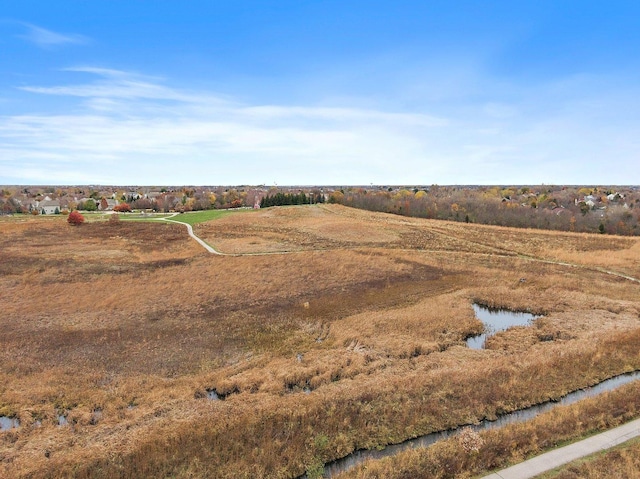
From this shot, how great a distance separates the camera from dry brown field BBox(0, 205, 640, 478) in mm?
12305

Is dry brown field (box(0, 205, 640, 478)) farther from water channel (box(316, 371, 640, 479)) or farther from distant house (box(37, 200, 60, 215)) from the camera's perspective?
distant house (box(37, 200, 60, 215))

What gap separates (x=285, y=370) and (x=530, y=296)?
20401mm

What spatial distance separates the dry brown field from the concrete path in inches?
112

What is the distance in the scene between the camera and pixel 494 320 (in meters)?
24.7

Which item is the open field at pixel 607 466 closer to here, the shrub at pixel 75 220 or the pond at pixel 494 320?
the pond at pixel 494 320

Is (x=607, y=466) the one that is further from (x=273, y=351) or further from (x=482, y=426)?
(x=273, y=351)

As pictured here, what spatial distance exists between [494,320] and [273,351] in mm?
14487

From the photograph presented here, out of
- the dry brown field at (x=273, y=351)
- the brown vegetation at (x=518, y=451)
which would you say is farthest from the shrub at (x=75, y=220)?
the brown vegetation at (x=518, y=451)

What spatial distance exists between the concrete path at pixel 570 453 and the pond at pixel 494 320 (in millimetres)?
8606

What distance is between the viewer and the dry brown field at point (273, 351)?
12.3 meters

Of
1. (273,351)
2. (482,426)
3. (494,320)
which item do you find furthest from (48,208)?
(482,426)

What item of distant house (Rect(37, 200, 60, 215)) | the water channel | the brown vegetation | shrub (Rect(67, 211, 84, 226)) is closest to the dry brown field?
the water channel

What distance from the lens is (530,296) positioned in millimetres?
28312

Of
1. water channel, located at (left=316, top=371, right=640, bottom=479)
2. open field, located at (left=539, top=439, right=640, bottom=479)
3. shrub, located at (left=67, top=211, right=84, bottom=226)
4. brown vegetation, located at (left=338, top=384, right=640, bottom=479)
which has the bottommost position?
water channel, located at (left=316, top=371, right=640, bottom=479)
